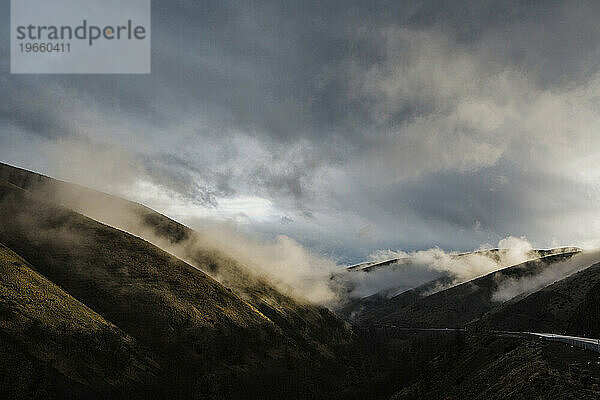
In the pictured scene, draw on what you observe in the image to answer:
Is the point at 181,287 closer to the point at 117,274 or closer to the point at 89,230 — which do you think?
the point at 117,274

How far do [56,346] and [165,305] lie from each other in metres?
56.8

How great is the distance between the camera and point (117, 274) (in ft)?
521

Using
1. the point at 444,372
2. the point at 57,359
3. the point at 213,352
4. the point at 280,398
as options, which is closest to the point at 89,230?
the point at 213,352

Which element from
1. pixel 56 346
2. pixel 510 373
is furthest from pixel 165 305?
pixel 510 373

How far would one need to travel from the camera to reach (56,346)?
95938 millimetres

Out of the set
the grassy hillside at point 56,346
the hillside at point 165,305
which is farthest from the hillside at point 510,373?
the hillside at point 165,305

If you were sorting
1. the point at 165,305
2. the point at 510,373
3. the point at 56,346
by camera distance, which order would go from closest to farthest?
the point at 510,373 → the point at 56,346 → the point at 165,305

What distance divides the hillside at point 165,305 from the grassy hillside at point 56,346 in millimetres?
10915

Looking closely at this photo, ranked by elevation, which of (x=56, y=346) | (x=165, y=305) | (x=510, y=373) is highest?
(x=165, y=305)

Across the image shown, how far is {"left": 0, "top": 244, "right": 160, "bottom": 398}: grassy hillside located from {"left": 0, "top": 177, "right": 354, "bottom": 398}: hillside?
10915 mm

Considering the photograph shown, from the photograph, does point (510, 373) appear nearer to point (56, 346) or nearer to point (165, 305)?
point (56, 346)

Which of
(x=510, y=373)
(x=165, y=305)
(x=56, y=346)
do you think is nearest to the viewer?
(x=510, y=373)

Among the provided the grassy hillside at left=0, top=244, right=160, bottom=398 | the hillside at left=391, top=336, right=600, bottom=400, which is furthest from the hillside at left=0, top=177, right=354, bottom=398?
the hillside at left=391, top=336, right=600, bottom=400

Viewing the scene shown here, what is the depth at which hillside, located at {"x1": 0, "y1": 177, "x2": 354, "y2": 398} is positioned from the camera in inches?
5217
